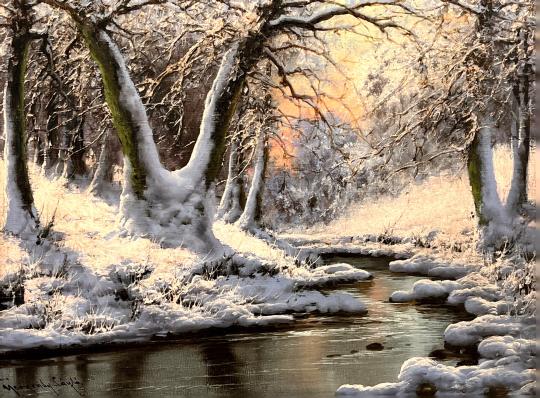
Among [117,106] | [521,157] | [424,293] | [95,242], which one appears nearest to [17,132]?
[117,106]

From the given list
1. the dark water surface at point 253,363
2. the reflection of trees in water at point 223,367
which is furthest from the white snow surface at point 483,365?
the reflection of trees in water at point 223,367

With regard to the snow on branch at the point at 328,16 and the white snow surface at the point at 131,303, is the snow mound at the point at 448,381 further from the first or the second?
the snow on branch at the point at 328,16

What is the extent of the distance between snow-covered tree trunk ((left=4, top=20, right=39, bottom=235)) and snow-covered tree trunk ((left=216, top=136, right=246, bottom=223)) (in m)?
12.7

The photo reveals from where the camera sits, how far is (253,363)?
9898mm

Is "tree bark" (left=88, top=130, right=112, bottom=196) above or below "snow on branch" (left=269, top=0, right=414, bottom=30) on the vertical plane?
below

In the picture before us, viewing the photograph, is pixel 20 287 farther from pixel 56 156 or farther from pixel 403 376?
pixel 56 156

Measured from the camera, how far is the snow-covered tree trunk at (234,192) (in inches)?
1090

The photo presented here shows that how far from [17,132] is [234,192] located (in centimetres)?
1343

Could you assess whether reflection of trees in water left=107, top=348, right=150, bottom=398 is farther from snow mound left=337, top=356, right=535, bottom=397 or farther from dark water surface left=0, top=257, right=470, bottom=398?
snow mound left=337, top=356, right=535, bottom=397

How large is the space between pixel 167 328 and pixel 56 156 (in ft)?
64.0

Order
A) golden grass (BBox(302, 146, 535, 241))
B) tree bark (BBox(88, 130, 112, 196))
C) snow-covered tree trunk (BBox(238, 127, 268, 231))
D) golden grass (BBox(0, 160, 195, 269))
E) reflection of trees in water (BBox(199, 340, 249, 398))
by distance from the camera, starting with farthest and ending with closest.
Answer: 1. golden grass (BBox(302, 146, 535, 241))
2. tree bark (BBox(88, 130, 112, 196))
3. snow-covered tree trunk (BBox(238, 127, 268, 231))
4. golden grass (BBox(0, 160, 195, 269))
5. reflection of trees in water (BBox(199, 340, 249, 398))
